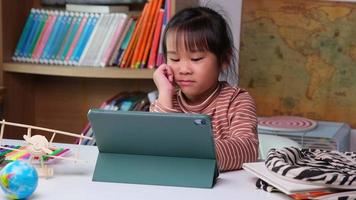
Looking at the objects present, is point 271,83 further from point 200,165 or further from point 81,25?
point 200,165

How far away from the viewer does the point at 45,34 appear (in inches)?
94.7

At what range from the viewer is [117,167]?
3.74ft

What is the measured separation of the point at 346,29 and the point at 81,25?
3.61ft

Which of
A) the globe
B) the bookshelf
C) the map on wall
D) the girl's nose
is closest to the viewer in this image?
the globe

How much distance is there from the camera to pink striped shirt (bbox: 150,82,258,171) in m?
1.24

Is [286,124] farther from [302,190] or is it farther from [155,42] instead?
[302,190]

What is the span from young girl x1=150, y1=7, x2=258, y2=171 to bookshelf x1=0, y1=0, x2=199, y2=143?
2.43 feet

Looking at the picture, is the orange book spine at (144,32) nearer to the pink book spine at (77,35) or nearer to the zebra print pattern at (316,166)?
the pink book spine at (77,35)

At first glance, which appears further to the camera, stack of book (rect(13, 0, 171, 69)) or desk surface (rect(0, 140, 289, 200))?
stack of book (rect(13, 0, 171, 69))

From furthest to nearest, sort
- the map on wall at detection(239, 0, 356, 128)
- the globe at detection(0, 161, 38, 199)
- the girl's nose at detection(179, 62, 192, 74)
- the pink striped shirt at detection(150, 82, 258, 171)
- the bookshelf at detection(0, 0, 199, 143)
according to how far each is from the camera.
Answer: the map on wall at detection(239, 0, 356, 128) < the bookshelf at detection(0, 0, 199, 143) < the girl's nose at detection(179, 62, 192, 74) < the pink striped shirt at detection(150, 82, 258, 171) < the globe at detection(0, 161, 38, 199)

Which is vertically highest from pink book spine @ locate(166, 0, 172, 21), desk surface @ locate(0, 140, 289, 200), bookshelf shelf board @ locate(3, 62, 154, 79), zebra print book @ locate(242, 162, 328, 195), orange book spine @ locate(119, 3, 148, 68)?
pink book spine @ locate(166, 0, 172, 21)

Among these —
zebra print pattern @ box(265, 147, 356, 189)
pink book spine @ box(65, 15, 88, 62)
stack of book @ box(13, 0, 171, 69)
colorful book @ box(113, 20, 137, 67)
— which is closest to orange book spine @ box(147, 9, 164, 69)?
stack of book @ box(13, 0, 171, 69)

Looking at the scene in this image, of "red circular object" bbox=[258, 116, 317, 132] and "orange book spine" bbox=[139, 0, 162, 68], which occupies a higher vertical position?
"orange book spine" bbox=[139, 0, 162, 68]

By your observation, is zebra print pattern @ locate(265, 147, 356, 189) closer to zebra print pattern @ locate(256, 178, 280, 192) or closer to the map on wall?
zebra print pattern @ locate(256, 178, 280, 192)
